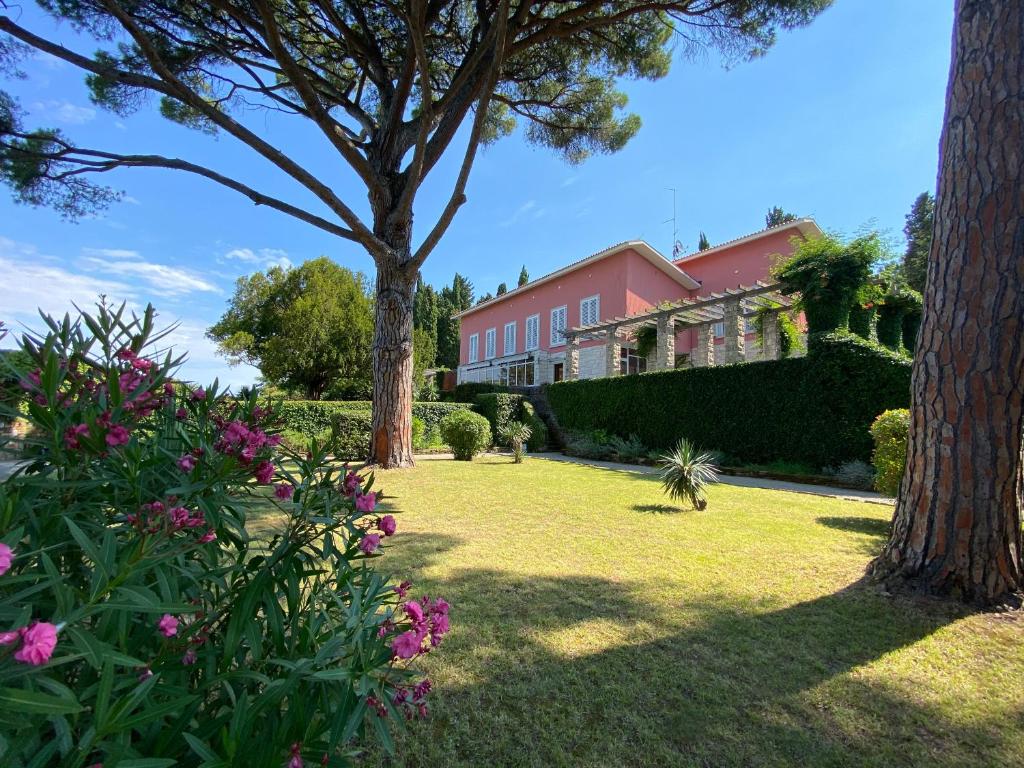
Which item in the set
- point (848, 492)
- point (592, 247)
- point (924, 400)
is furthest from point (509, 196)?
point (924, 400)

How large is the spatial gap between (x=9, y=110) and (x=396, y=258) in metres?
7.10

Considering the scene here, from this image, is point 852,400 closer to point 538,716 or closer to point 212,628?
point 538,716

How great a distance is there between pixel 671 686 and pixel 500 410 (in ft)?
51.1

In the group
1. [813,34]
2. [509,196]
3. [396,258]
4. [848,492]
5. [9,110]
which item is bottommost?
[848,492]

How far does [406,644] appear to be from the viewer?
3.53 ft

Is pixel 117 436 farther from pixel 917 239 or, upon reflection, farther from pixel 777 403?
pixel 917 239

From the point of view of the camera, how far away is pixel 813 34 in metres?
8.32

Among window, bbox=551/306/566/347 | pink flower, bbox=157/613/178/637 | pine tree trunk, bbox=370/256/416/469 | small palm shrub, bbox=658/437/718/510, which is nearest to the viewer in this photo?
pink flower, bbox=157/613/178/637

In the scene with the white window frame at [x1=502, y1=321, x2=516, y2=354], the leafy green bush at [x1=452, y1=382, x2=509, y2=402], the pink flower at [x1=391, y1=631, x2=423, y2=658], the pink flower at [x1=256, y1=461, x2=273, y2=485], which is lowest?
the pink flower at [x1=391, y1=631, x2=423, y2=658]

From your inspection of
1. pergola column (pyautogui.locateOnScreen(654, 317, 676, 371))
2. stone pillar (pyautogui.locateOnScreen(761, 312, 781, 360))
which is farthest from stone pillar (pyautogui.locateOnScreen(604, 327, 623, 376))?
stone pillar (pyautogui.locateOnScreen(761, 312, 781, 360))

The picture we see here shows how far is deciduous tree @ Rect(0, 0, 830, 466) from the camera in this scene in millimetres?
7777

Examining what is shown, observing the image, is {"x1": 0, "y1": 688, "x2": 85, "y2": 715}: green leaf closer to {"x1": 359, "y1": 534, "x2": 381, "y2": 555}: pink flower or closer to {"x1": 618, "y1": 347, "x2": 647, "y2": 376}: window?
{"x1": 359, "y1": 534, "x2": 381, "y2": 555}: pink flower

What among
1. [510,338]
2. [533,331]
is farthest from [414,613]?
[510,338]

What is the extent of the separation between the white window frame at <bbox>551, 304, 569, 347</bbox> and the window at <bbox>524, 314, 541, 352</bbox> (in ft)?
3.81
